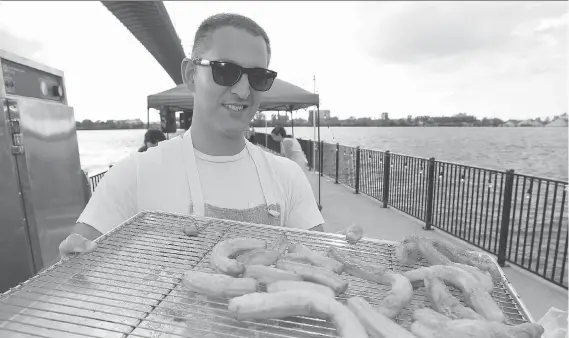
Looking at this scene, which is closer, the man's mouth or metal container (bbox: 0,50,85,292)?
the man's mouth

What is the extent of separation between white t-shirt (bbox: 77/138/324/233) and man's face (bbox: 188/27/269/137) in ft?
1.09

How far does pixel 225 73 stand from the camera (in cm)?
216

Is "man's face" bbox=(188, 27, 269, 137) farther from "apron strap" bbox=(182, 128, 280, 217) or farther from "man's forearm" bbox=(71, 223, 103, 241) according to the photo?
"man's forearm" bbox=(71, 223, 103, 241)

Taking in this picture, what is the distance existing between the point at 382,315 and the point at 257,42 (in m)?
1.89

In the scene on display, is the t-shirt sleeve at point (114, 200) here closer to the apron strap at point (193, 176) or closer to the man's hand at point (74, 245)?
the apron strap at point (193, 176)

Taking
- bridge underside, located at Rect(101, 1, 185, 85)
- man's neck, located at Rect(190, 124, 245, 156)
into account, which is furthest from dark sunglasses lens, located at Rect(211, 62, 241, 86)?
bridge underside, located at Rect(101, 1, 185, 85)

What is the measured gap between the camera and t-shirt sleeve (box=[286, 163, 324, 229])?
2.75 m

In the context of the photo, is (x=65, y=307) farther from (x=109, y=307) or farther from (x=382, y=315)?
(x=382, y=315)

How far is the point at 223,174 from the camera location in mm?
2475

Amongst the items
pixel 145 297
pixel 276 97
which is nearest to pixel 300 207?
pixel 145 297

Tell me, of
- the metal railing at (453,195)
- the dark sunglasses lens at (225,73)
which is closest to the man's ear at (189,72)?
the dark sunglasses lens at (225,73)

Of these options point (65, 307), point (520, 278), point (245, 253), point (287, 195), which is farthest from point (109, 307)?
point (520, 278)

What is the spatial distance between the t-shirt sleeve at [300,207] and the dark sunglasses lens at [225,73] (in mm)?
982

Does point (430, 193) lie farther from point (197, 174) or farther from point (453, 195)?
point (197, 174)
